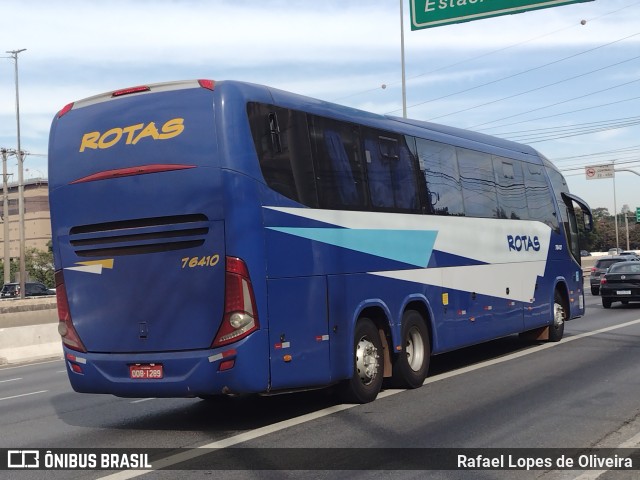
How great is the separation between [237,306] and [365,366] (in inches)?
106

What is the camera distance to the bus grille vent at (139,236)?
29.4 feet

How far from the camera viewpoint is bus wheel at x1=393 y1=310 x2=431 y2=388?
38.8 feet

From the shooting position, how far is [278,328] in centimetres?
913

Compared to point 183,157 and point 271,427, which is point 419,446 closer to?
point 271,427

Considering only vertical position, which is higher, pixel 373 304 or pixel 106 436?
pixel 373 304

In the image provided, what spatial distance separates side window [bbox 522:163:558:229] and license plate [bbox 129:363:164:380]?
387 inches

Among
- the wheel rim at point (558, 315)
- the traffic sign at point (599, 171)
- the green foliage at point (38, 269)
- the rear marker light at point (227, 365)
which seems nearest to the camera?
the rear marker light at point (227, 365)

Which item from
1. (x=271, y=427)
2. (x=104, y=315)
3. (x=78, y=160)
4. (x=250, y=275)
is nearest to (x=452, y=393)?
(x=271, y=427)

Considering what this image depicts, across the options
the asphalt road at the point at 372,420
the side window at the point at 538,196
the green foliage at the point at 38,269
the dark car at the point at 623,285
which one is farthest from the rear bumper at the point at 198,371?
the green foliage at the point at 38,269

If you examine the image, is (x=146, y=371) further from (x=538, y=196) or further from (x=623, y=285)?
(x=623, y=285)

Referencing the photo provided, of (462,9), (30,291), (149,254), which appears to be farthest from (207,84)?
(30,291)

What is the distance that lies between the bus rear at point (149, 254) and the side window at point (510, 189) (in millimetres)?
7766

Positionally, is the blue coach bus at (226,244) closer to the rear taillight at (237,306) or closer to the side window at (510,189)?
the rear taillight at (237,306)

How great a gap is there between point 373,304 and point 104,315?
11.3 ft
